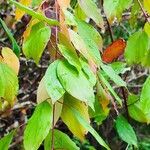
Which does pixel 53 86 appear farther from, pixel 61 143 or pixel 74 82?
pixel 61 143

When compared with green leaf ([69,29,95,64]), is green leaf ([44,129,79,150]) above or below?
below

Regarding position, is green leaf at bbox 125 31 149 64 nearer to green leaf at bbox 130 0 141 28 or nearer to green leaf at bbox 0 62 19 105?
green leaf at bbox 130 0 141 28

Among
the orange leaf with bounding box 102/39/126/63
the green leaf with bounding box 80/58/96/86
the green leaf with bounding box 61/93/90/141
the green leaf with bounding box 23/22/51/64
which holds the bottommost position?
the orange leaf with bounding box 102/39/126/63

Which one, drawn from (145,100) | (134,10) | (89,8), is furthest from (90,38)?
(134,10)

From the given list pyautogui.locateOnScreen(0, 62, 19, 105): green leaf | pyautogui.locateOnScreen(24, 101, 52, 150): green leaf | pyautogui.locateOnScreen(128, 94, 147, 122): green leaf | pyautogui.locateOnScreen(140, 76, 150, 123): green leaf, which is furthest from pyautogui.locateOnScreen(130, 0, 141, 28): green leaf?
pyautogui.locateOnScreen(24, 101, 52, 150): green leaf

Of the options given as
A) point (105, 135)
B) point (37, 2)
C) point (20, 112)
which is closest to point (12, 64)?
point (37, 2)
